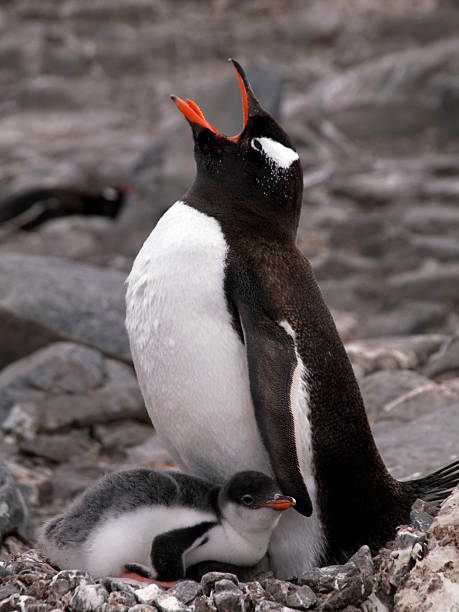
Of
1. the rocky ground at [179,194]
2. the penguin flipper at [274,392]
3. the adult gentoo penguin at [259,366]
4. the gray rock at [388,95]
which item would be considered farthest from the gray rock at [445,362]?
the gray rock at [388,95]

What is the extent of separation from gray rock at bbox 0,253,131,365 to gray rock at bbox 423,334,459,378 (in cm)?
191

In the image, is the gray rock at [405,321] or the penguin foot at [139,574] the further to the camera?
the gray rock at [405,321]

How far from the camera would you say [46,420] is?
514 cm

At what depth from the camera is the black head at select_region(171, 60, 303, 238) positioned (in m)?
3.10

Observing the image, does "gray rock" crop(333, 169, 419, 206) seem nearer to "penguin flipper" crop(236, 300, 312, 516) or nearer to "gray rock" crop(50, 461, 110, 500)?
"gray rock" crop(50, 461, 110, 500)

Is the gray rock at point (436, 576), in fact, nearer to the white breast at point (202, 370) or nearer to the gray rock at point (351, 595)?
the gray rock at point (351, 595)

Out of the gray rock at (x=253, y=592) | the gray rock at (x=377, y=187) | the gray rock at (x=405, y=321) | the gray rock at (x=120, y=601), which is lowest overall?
the gray rock at (x=120, y=601)

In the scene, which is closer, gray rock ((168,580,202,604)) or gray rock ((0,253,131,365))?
gray rock ((168,580,202,604))

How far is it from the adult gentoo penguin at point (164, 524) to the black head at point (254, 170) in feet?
3.09

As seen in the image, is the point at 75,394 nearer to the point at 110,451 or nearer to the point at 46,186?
the point at 110,451

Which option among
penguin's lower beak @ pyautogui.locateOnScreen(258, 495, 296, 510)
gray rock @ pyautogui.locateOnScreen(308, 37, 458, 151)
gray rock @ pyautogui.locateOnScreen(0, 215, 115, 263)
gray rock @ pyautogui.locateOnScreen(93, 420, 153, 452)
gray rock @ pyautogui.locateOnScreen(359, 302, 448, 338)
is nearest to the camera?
penguin's lower beak @ pyautogui.locateOnScreen(258, 495, 296, 510)

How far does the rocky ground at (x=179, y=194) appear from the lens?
104 inches

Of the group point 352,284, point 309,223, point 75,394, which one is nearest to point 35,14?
point 309,223

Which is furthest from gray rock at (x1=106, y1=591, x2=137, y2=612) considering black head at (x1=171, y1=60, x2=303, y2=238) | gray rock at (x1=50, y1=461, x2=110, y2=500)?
gray rock at (x1=50, y1=461, x2=110, y2=500)
